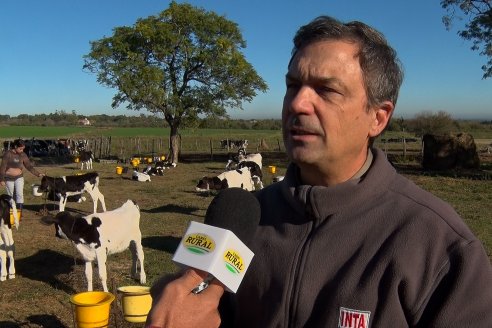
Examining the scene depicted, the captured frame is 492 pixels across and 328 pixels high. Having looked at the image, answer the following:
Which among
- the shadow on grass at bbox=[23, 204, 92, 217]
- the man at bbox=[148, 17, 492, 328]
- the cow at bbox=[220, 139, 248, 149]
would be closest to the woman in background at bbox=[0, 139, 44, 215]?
the shadow on grass at bbox=[23, 204, 92, 217]

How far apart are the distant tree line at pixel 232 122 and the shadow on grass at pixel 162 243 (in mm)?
11743

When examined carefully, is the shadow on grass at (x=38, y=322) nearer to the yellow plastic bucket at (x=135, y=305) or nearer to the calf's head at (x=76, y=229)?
the calf's head at (x=76, y=229)

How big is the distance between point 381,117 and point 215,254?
2.75 feet

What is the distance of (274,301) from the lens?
5.33 feet

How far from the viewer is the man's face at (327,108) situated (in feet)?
5.36

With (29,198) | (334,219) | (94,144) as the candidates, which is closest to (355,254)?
(334,219)

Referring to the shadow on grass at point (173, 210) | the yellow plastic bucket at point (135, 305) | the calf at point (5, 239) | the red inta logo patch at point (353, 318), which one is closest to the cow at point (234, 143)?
the shadow on grass at point (173, 210)

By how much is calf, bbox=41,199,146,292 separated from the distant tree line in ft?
46.3

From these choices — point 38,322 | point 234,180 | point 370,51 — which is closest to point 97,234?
point 38,322

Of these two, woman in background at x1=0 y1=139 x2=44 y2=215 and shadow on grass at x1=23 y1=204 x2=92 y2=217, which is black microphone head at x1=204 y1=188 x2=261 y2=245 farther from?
shadow on grass at x1=23 y1=204 x2=92 y2=217

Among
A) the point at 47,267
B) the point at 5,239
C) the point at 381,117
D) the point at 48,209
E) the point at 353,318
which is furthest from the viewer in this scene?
the point at 48,209

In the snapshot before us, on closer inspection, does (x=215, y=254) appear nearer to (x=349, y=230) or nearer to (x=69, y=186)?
(x=349, y=230)

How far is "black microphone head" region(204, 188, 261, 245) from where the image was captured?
152 centimetres

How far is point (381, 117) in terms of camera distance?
5.81 feet
